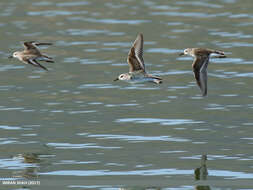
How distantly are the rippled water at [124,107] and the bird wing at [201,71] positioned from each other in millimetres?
1047

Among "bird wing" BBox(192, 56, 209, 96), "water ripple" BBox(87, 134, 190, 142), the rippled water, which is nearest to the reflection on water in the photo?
the rippled water

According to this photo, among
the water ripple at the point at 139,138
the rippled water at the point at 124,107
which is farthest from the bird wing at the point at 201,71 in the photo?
the water ripple at the point at 139,138

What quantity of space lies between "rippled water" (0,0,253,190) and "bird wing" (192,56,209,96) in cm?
105

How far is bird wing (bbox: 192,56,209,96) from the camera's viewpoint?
18.4 meters

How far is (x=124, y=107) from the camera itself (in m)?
21.2

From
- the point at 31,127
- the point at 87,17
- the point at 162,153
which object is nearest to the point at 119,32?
the point at 87,17

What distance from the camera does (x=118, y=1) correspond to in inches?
1672

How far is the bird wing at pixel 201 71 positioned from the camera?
18.4 metres

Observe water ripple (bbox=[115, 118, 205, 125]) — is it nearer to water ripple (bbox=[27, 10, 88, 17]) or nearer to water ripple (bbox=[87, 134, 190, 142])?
water ripple (bbox=[87, 134, 190, 142])

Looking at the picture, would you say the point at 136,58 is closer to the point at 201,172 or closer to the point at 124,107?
the point at 124,107

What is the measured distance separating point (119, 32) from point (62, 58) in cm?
527

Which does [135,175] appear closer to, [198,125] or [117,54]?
[198,125]

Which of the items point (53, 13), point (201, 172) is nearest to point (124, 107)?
point (201, 172)

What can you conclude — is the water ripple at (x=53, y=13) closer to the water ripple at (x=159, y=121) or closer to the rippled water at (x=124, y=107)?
the rippled water at (x=124, y=107)
